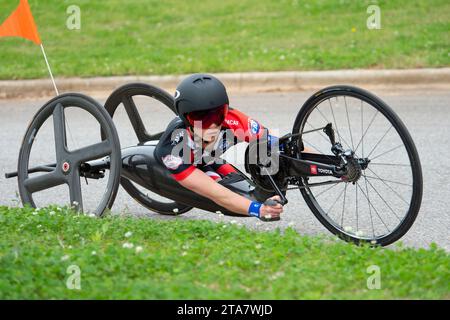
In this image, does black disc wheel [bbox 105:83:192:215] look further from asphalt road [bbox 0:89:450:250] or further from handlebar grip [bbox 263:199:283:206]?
handlebar grip [bbox 263:199:283:206]

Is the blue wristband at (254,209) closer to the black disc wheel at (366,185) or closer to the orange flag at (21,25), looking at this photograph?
the black disc wheel at (366,185)

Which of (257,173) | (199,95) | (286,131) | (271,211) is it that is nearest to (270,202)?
(271,211)

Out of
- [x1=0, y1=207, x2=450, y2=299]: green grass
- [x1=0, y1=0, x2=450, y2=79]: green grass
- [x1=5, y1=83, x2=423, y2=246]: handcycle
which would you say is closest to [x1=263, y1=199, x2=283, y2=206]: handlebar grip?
[x1=5, y1=83, x2=423, y2=246]: handcycle

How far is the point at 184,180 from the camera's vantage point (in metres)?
5.63

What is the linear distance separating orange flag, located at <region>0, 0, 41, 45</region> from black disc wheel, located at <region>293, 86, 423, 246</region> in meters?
2.19

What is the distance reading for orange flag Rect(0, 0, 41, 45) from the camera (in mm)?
6695

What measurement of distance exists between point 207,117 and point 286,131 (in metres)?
3.31

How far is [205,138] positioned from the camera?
559 cm

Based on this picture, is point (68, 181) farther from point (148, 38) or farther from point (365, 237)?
point (148, 38)

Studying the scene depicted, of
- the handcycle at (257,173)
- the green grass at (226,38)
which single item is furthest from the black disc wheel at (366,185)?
the green grass at (226,38)

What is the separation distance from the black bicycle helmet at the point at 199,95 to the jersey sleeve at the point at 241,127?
20 cm

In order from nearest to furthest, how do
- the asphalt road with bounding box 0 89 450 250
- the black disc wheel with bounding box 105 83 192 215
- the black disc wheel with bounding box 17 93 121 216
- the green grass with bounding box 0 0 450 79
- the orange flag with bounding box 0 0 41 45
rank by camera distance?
the black disc wheel with bounding box 17 93 121 216 → the asphalt road with bounding box 0 89 450 250 → the black disc wheel with bounding box 105 83 192 215 → the orange flag with bounding box 0 0 41 45 → the green grass with bounding box 0 0 450 79

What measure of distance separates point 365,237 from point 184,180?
119 centimetres
